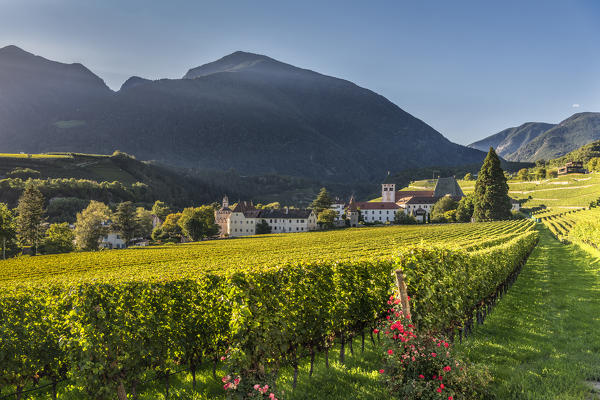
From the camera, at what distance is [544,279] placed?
21.3 meters

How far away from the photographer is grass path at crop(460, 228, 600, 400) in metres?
6.86

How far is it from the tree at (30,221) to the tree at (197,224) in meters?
35.0

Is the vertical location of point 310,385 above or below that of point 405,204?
above

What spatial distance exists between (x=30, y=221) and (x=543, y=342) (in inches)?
4103

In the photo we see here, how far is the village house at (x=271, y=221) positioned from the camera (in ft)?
375

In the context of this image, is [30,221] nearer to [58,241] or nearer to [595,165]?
[58,241]

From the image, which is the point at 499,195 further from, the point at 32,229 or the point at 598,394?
the point at 32,229

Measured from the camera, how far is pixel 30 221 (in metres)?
82.4

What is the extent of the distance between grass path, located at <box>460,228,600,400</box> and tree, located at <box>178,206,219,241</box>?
88.6 metres

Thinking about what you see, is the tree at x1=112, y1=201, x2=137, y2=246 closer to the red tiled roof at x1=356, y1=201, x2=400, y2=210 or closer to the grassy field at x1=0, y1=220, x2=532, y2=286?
the grassy field at x1=0, y1=220, x2=532, y2=286

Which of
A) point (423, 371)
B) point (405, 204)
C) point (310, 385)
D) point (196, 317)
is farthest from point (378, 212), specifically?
point (423, 371)

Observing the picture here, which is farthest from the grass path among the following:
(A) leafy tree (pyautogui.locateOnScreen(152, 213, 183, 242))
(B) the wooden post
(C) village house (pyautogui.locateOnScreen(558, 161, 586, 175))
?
(C) village house (pyautogui.locateOnScreen(558, 161, 586, 175))

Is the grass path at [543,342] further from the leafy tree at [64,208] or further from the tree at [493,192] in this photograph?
the leafy tree at [64,208]

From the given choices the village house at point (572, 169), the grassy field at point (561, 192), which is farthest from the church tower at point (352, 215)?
the village house at point (572, 169)
